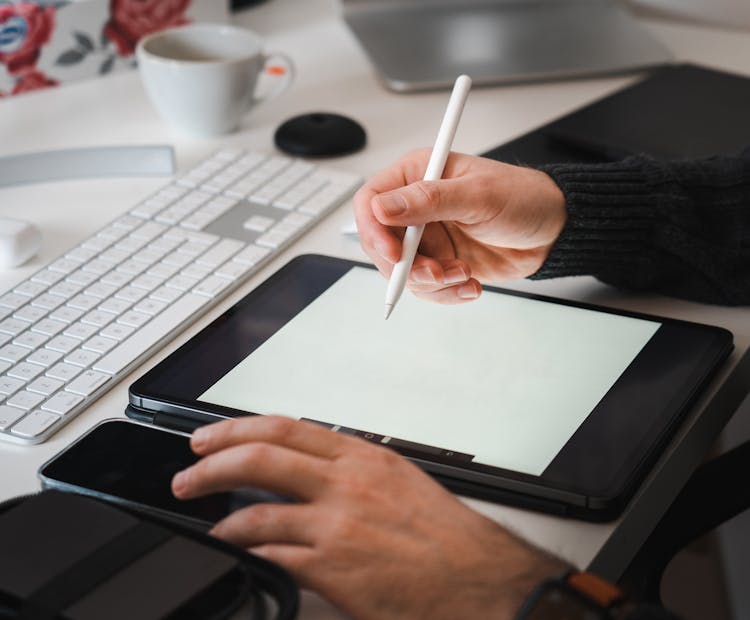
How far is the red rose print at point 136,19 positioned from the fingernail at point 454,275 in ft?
2.05

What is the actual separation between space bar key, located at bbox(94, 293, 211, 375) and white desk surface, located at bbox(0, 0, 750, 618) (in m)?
0.01

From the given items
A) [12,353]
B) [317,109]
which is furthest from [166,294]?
[317,109]

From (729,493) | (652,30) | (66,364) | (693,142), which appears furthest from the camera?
(652,30)

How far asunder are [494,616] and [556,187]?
0.37 m

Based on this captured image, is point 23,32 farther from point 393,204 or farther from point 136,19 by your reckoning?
point 393,204

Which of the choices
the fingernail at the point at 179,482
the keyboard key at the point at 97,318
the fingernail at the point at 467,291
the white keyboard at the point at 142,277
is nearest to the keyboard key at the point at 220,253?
the white keyboard at the point at 142,277

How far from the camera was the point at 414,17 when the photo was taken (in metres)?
1.37

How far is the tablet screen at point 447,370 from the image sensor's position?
0.65 metres

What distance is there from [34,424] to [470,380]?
273mm

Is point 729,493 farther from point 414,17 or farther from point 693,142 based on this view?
point 414,17

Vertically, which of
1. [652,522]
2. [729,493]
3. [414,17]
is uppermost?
[414,17]

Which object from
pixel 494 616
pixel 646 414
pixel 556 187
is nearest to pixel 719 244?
pixel 556 187

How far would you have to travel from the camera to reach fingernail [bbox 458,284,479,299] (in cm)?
76

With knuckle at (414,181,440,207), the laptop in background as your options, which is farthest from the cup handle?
knuckle at (414,181,440,207)
